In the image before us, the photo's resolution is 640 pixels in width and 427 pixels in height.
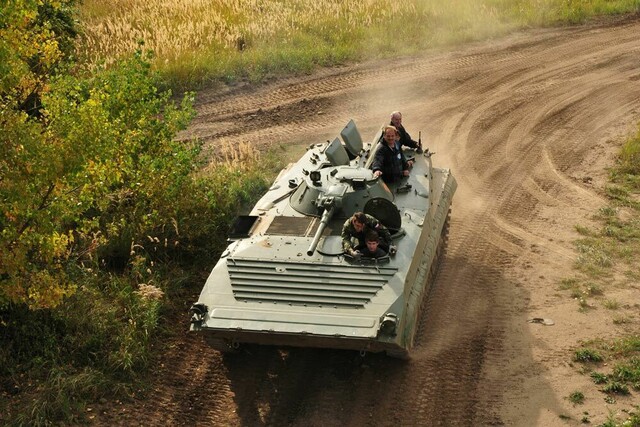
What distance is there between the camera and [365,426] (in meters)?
10.4

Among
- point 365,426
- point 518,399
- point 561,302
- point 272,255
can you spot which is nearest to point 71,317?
point 272,255

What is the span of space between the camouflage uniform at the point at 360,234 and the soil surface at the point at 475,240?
4.48ft

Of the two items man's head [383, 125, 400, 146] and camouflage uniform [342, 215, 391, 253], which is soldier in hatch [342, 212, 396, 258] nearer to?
camouflage uniform [342, 215, 391, 253]

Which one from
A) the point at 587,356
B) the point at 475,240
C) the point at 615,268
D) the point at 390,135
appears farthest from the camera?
the point at 475,240

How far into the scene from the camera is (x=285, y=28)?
24422mm

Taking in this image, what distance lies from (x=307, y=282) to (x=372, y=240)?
938mm

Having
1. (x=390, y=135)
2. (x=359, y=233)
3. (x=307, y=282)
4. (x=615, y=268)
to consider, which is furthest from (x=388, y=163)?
(x=615, y=268)

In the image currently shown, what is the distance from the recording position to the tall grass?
2225 cm

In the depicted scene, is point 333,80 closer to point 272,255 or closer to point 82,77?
point 82,77

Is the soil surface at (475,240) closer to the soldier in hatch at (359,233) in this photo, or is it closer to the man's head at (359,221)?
the soldier in hatch at (359,233)

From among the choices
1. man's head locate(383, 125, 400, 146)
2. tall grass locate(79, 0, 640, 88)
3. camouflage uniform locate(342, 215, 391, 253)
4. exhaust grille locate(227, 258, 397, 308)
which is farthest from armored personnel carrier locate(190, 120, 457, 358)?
tall grass locate(79, 0, 640, 88)

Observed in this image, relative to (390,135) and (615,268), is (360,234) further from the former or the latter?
(615,268)

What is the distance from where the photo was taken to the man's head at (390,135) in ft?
43.7

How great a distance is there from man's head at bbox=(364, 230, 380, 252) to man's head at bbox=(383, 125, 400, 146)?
97.3 inches
